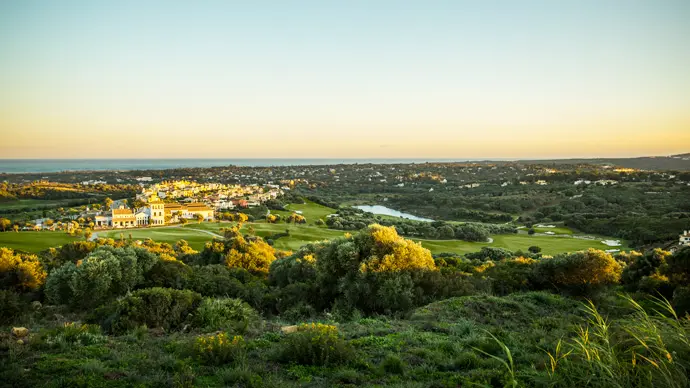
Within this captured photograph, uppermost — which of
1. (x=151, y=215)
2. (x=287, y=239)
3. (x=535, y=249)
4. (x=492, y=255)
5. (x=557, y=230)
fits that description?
(x=492, y=255)

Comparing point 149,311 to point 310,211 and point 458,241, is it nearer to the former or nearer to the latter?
point 458,241

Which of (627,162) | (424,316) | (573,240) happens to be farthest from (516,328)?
(627,162)

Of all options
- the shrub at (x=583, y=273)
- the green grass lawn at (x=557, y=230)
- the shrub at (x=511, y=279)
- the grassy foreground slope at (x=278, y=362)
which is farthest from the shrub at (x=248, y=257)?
the green grass lawn at (x=557, y=230)

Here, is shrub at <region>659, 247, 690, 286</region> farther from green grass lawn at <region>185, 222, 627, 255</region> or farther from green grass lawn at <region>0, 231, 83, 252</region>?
green grass lawn at <region>0, 231, 83, 252</region>

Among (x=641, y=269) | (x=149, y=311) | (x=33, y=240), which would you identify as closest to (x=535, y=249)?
(x=641, y=269)

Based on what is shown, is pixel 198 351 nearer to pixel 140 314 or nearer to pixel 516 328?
pixel 140 314
